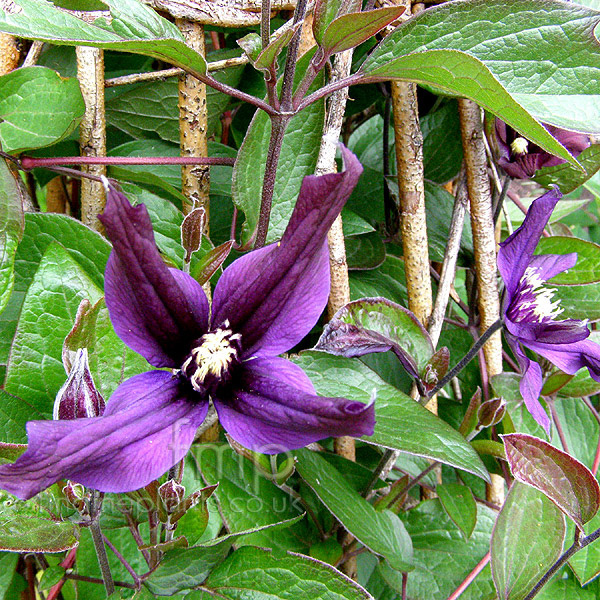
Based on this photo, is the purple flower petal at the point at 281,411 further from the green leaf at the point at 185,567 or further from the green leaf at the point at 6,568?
the green leaf at the point at 6,568

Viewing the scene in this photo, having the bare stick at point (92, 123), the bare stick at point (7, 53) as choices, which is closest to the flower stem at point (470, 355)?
the bare stick at point (92, 123)

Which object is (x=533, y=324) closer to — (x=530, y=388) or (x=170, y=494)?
(x=530, y=388)

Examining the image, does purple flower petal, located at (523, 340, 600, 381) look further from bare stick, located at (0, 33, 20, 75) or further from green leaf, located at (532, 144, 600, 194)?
bare stick, located at (0, 33, 20, 75)

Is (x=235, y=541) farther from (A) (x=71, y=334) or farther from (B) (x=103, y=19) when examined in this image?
(B) (x=103, y=19)

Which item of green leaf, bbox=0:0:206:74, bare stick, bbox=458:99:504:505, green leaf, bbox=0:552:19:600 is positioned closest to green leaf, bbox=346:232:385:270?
bare stick, bbox=458:99:504:505

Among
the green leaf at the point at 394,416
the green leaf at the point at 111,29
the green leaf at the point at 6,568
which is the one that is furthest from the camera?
the green leaf at the point at 6,568

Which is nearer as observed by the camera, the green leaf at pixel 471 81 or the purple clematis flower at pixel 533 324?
the green leaf at pixel 471 81
